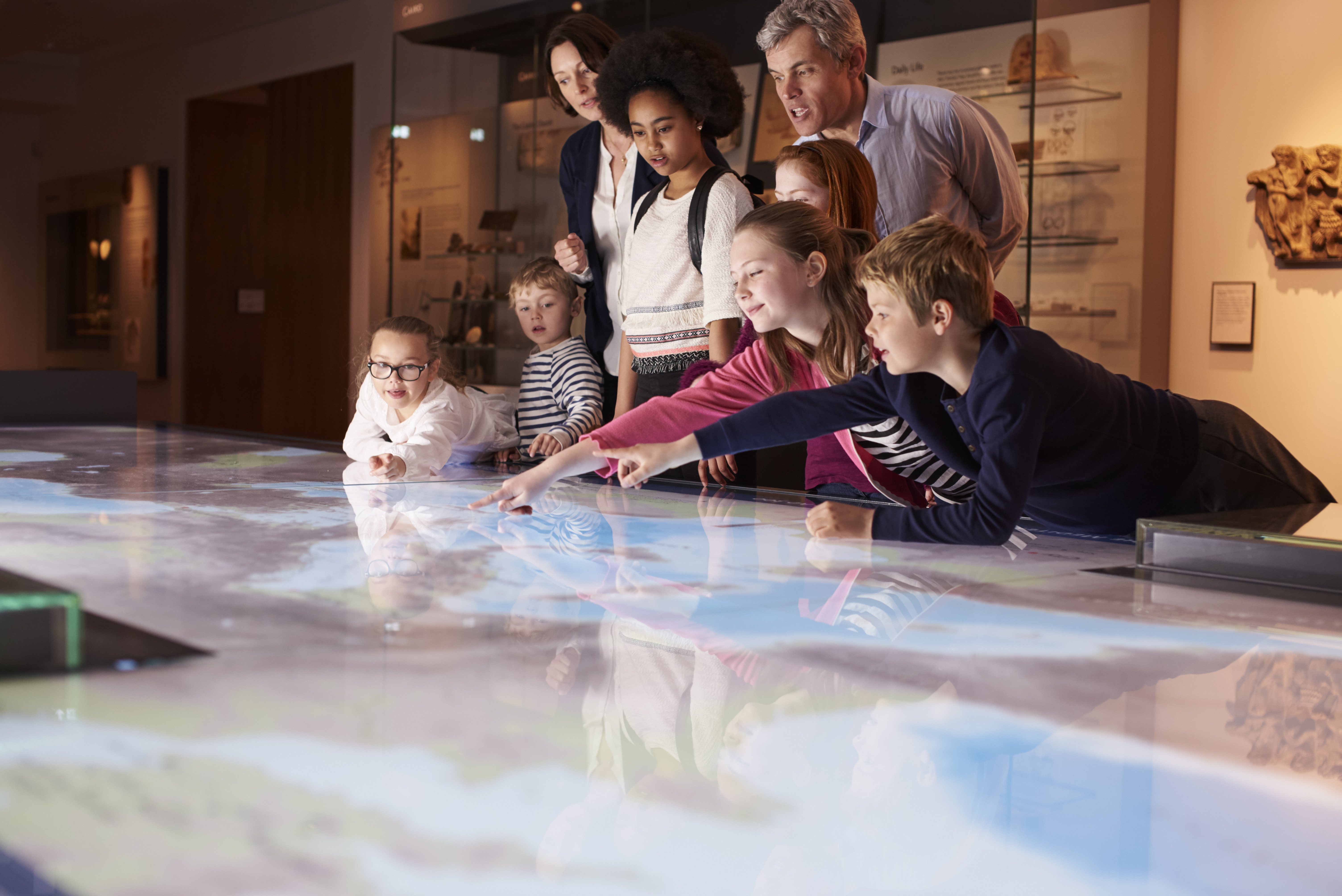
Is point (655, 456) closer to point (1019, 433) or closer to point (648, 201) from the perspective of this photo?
point (1019, 433)

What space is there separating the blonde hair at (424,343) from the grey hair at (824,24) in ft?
3.37

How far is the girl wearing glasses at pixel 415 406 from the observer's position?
8.79 ft

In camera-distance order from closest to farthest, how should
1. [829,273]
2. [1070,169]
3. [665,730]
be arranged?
[665,730], [829,273], [1070,169]

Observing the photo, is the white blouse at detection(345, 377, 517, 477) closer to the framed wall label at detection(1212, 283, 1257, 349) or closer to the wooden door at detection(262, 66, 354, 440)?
the framed wall label at detection(1212, 283, 1257, 349)

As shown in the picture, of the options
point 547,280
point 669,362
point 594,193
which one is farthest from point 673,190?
point 547,280

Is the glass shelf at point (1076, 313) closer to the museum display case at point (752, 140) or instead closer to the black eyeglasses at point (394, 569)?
the museum display case at point (752, 140)

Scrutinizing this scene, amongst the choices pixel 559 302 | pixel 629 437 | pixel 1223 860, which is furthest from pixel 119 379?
pixel 1223 860

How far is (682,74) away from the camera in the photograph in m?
2.54

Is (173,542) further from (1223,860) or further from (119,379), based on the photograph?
(119,379)

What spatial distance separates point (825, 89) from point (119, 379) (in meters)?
2.52

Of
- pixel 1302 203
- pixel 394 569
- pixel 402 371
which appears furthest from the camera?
pixel 1302 203

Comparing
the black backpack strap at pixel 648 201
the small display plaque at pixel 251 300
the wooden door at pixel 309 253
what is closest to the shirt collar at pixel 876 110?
the black backpack strap at pixel 648 201

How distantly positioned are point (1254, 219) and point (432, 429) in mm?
3093

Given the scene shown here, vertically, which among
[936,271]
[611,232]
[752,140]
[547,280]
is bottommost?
[936,271]
